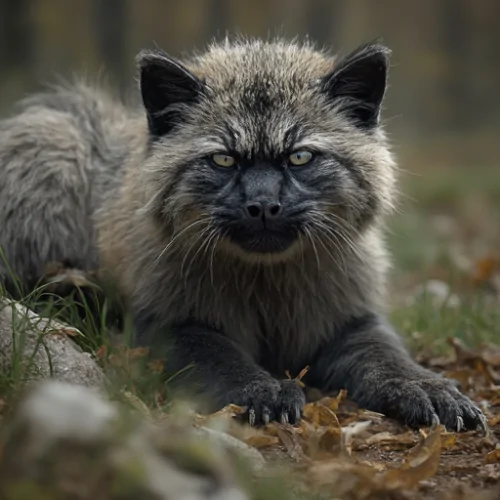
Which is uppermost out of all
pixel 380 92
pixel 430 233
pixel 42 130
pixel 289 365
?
pixel 380 92

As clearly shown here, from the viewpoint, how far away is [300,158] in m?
4.27

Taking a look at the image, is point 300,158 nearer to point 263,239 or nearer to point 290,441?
point 263,239

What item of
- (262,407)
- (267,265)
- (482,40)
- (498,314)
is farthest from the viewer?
(482,40)

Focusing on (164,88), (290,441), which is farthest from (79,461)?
(164,88)

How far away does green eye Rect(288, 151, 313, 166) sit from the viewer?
4.26m

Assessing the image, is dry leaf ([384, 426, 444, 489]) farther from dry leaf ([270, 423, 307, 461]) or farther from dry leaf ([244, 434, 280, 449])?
dry leaf ([244, 434, 280, 449])

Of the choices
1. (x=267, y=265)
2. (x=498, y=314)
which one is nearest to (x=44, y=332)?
(x=267, y=265)

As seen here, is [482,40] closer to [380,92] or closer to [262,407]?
[380,92]

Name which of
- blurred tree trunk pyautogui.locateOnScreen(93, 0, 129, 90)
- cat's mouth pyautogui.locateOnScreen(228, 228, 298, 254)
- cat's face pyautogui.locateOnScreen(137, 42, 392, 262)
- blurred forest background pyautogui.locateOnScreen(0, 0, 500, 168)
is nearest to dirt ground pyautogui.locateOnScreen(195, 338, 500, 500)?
cat's mouth pyautogui.locateOnScreen(228, 228, 298, 254)

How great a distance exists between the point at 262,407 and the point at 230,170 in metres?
1.10

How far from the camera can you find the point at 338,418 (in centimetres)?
410

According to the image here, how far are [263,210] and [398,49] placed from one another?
37.4 ft

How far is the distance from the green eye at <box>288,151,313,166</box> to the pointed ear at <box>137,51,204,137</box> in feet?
2.02

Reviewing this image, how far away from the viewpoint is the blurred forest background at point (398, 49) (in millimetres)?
11859
